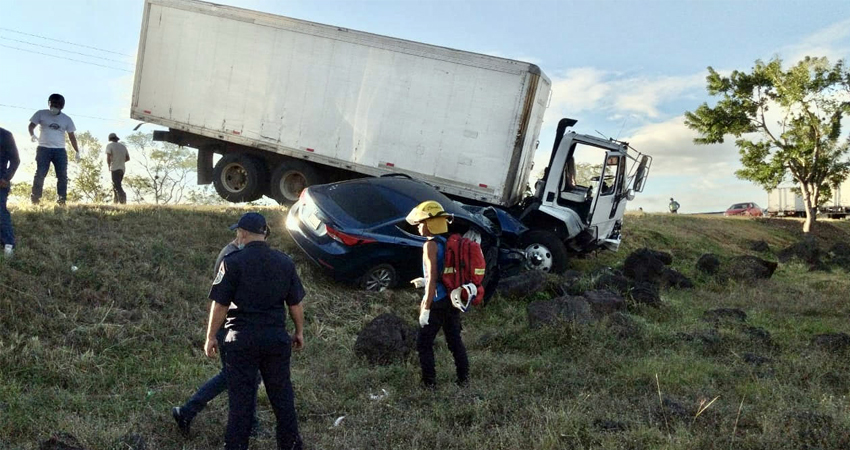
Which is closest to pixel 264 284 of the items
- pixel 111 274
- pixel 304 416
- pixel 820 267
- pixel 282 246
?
pixel 304 416

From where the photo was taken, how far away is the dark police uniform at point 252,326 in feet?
12.3

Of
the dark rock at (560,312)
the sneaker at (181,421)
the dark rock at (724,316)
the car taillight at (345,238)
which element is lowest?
the sneaker at (181,421)

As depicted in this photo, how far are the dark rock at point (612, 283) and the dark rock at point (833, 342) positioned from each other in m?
3.08

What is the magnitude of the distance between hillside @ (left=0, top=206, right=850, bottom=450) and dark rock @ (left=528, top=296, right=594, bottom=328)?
21 centimetres

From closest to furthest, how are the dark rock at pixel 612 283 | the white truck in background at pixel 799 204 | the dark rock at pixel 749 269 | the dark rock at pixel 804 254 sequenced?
the dark rock at pixel 612 283 → the dark rock at pixel 749 269 → the dark rock at pixel 804 254 → the white truck in background at pixel 799 204

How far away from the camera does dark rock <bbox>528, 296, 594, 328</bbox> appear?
24.5ft

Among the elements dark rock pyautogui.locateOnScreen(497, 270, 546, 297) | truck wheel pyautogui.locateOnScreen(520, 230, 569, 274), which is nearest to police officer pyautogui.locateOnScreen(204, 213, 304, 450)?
dark rock pyautogui.locateOnScreen(497, 270, 546, 297)

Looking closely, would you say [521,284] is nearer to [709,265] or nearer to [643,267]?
[643,267]

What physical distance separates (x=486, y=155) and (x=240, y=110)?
5125mm

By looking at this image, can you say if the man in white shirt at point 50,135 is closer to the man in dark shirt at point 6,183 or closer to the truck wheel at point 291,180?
the man in dark shirt at point 6,183

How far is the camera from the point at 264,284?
3.78 meters

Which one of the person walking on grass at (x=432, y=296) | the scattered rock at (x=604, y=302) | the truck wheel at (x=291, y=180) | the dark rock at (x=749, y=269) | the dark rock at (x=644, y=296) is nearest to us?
the person walking on grass at (x=432, y=296)

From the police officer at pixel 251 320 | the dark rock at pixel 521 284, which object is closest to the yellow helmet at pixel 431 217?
the police officer at pixel 251 320

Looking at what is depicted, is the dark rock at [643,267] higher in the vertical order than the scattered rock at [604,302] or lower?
higher
